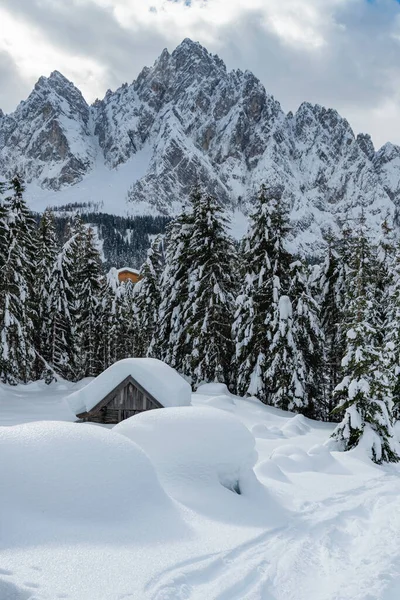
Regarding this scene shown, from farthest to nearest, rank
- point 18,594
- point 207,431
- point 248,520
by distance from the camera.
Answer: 1. point 207,431
2. point 248,520
3. point 18,594

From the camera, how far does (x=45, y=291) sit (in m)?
29.6

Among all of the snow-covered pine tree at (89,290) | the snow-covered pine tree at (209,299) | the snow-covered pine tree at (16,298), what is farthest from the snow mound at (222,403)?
the snow-covered pine tree at (89,290)

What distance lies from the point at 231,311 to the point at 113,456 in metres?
19.1

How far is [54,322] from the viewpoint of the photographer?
2983 centimetres

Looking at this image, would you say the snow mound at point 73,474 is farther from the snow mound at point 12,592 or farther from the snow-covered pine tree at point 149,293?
the snow-covered pine tree at point 149,293

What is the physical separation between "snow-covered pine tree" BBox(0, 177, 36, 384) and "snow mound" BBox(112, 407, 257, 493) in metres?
16.5

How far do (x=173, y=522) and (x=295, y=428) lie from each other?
11955 mm

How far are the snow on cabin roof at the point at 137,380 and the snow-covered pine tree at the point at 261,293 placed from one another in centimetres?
811

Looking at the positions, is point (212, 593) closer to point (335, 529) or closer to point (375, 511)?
point (335, 529)

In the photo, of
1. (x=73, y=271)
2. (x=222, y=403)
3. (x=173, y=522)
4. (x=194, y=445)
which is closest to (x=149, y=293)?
(x=73, y=271)

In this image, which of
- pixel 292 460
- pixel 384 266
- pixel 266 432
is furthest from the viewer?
pixel 384 266

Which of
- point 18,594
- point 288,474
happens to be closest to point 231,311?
point 288,474

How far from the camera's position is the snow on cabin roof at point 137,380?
14930 mm

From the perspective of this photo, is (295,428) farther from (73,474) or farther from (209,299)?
A: (73,474)
